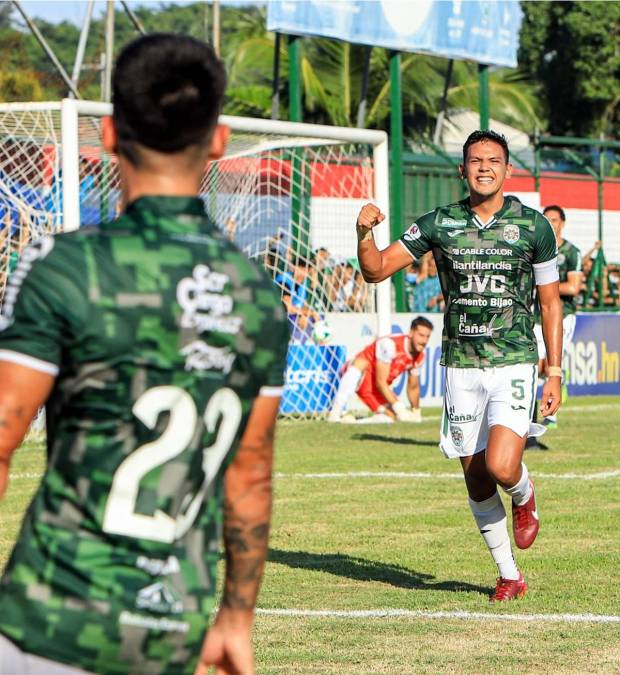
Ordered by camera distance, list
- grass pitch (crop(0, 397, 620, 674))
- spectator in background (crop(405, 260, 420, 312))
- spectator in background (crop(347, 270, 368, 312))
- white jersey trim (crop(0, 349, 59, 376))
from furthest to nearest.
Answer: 1. spectator in background (crop(405, 260, 420, 312))
2. spectator in background (crop(347, 270, 368, 312))
3. grass pitch (crop(0, 397, 620, 674))
4. white jersey trim (crop(0, 349, 59, 376))

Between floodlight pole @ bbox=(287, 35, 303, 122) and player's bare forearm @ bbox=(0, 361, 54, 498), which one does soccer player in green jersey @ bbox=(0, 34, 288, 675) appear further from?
floodlight pole @ bbox=(287, 35, 303, 122)

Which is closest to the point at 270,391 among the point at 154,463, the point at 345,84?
the point at 154,463

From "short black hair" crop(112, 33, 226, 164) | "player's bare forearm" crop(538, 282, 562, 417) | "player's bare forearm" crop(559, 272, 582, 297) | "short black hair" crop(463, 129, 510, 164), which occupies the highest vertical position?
"short black hair" crop(112, 33, 226, 164)

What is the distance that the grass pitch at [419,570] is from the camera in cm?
645

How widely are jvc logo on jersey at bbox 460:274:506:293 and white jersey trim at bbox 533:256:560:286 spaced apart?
19 centimetres

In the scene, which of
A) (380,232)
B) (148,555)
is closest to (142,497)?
(148,555)

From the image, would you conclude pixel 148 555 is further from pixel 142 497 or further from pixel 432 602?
pixel 432 602

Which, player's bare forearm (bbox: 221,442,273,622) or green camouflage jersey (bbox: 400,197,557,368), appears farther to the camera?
green camouflage jersey (bbox: 400,197,557,368)

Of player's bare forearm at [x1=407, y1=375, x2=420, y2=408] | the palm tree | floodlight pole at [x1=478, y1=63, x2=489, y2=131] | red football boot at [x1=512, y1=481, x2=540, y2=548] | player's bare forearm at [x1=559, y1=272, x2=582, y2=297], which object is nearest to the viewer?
red football boot at [x1=512, y1=481, x2=540, y2=548]

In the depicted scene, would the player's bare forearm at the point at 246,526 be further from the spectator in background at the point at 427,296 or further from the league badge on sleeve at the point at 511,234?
the spectator in background at the point at 427,296

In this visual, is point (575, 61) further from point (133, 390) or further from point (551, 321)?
point (133, 390)

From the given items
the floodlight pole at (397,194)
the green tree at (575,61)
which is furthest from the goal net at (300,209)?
the green tree at (575,61)

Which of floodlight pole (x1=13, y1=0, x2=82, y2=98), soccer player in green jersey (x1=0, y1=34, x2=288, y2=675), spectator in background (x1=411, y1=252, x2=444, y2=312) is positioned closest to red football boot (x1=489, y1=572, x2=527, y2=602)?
soccer player in green jersey (x1=0, y1=34, x2=288, y2=675)

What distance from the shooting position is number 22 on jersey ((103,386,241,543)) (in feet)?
9.61
